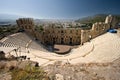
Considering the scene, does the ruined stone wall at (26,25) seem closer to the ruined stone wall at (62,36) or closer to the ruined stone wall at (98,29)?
the ruined stone wall at (62,36)

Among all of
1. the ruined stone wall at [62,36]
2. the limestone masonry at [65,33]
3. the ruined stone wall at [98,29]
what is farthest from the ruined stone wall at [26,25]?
the ruined stone wall at [98,29]

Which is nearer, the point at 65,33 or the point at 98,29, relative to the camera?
the point at 98,29

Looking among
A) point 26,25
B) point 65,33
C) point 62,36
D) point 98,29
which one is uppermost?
point 26,25

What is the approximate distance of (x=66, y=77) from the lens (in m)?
5.26

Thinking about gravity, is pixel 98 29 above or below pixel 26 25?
below

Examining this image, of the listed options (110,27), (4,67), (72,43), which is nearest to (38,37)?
(72,43)

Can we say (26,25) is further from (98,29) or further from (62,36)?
(98,29)

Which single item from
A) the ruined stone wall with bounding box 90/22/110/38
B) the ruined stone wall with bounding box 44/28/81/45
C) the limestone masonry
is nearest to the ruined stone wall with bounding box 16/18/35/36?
the limestone masonry

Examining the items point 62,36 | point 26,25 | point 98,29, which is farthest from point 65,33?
point 26,25

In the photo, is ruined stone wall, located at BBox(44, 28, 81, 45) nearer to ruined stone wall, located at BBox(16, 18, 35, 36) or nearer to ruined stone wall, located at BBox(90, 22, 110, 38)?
ruined stone wall, located at BBox(16, 18, 35, 36)

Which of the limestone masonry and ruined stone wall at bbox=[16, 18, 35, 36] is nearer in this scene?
the limestone masonry

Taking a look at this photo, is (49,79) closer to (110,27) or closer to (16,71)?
(16,71)

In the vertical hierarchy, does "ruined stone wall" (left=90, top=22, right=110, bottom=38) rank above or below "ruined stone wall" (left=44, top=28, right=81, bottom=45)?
above

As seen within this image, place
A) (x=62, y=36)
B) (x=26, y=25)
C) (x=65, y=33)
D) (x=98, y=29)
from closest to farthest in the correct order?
(x=98, y=29) < (x=26, y=25) < (x=65, y=33) < (x=62, y=36)
